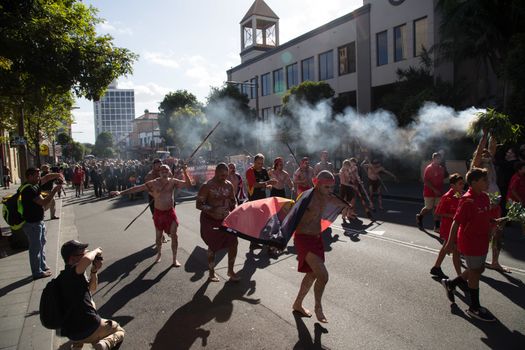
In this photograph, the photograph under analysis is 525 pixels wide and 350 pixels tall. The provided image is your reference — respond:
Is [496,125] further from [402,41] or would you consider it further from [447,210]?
[402,41]

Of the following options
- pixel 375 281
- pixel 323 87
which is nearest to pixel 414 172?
pixel 323 87

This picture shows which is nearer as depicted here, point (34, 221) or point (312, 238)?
point (312, 238)

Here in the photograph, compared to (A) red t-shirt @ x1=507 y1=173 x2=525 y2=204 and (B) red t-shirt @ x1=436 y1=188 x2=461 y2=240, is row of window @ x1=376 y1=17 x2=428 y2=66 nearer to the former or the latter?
(A) red t-shirt @ x1=507 y1=173 x2=525 y2=204

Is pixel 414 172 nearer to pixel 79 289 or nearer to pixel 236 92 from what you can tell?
pixel 236 92

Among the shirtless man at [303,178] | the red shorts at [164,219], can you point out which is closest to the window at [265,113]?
the shirtless man at [303,178]

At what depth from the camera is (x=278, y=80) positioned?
37562 millimetres

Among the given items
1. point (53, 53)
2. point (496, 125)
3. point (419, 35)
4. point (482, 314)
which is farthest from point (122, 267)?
point (419, 35)

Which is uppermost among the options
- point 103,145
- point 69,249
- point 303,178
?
point 103,145

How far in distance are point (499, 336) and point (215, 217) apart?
3897 millimetres

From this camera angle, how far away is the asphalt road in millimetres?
4242

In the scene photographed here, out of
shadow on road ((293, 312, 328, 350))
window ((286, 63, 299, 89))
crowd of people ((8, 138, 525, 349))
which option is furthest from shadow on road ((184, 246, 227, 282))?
window ((286, 63, 299, 89))

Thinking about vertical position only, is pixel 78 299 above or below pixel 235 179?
below

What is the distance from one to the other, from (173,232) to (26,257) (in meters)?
3.02

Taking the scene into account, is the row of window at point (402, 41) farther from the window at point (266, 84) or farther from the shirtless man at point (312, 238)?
the shirtless man at point (312, 238)
